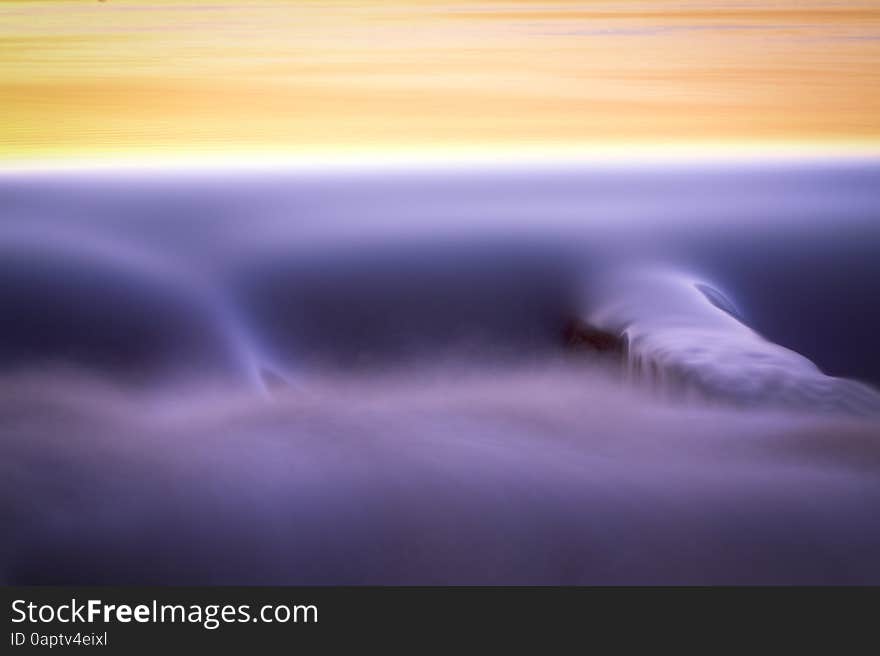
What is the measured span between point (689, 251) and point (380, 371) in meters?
0.52

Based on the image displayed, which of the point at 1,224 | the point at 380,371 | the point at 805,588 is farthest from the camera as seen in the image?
the point at 1,224

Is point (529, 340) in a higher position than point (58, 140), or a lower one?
lower

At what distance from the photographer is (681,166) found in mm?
1386

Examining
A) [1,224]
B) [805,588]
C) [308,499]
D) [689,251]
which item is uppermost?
[1,224]

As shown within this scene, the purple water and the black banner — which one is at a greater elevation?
the purple water

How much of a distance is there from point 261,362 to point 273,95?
404 millimetres

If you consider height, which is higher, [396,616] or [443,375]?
[443,375]

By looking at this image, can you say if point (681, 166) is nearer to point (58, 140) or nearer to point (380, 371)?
point (380, 371)

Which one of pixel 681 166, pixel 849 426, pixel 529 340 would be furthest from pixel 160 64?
pixel 849 426

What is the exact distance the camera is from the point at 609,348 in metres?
1.24

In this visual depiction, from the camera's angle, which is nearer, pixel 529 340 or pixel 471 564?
pixel 471 564

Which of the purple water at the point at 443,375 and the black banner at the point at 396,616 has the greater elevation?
the purple water at the point at 443,375

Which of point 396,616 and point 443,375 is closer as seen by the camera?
point 396,616

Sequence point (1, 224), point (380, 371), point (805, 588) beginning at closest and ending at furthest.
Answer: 1. point (805, 588)
2. point (380, 371)
3. point (1, 224)
